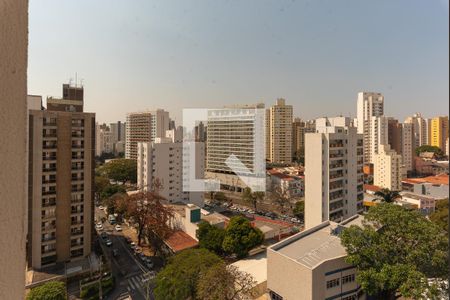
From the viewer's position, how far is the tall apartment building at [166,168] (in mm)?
12703

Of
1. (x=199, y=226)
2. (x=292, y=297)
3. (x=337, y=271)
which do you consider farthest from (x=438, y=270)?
(x=199, y=226)

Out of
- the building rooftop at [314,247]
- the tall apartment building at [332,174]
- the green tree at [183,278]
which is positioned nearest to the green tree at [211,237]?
the green tree at [183,278]

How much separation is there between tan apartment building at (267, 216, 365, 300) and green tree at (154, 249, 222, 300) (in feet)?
3.90

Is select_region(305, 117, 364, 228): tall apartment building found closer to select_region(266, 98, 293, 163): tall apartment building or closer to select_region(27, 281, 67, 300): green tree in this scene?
select_region(27, 281, 67, 300): green tree

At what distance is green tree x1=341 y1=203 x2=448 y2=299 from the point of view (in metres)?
3.94

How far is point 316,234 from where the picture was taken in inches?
236

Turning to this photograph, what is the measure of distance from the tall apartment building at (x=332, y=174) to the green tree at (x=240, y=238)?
202cm

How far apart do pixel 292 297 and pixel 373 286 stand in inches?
49.7

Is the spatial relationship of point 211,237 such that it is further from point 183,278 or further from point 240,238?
point 183,278

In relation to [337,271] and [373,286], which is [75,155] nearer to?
[337,271]

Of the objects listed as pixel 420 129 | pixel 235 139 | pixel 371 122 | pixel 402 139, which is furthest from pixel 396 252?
pixel 420 129

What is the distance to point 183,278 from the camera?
196 inches

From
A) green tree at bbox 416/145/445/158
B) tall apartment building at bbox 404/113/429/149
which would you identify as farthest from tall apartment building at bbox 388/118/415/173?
tall apartment building at bbox 404/113/429/149

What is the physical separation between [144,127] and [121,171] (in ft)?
19.5
